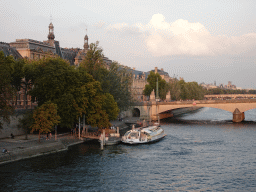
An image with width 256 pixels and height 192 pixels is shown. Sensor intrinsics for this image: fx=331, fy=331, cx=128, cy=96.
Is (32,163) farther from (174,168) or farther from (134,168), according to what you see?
(174,168)

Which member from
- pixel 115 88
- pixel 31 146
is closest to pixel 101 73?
pixel 115 88

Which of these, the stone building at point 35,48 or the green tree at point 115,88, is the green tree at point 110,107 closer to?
the green tree at point 115,88

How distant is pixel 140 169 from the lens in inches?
1908

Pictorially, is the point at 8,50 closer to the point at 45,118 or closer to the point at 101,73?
the point at 101,73

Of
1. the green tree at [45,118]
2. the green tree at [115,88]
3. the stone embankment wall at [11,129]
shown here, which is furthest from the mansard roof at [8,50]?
the green tree at [45,118]

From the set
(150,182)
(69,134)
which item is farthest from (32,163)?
(69,134)

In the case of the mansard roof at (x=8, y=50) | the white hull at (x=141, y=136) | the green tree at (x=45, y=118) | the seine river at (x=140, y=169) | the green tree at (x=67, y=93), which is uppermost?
the mansard roof at (x=8, y=50)

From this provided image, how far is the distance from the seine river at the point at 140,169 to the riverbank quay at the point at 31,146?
5.60ft

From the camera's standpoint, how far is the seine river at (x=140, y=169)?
40719 mm

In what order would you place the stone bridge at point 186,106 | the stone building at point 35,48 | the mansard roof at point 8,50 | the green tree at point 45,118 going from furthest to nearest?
the stone bridge at point 186,106 < the stone building at point 35,48 < the mansard roof at point 8,50 < the green tree at point 45,118

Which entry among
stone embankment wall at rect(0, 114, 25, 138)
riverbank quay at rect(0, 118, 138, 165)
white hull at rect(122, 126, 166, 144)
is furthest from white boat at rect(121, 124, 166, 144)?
stone embankment wall at rect(0, 114, 25, 138)

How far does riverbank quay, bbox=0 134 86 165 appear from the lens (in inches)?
1977

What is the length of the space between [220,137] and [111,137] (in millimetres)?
26108

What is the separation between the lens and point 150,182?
139ft
